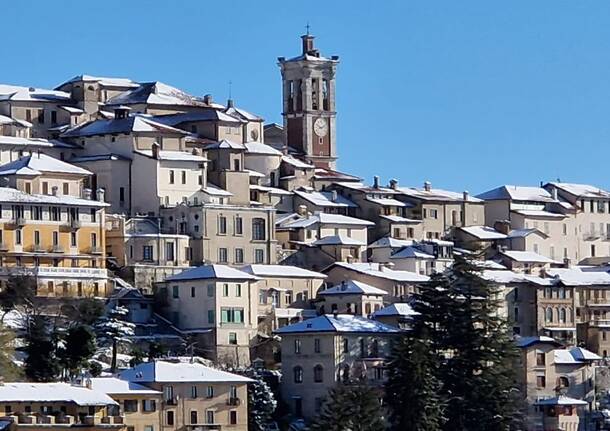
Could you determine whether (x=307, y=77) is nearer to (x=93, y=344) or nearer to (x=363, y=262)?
(x=363, y=262)

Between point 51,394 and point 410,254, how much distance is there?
112 feet

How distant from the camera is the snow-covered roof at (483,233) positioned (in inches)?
4919

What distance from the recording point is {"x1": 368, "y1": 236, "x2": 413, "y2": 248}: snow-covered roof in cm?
12025

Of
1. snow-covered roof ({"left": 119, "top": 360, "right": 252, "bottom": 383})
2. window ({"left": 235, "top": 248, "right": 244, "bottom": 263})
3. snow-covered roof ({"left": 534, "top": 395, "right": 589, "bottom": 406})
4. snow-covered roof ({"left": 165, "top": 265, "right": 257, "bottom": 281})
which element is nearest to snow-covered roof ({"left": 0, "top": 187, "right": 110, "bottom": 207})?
snow-covered roof ({"left": 165, "top": 265, "right": 257, "bottom": 281})

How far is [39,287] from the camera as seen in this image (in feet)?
336

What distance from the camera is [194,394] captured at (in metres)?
93.8

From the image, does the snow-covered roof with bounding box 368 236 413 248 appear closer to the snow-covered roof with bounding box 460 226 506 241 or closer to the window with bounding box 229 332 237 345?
the snow-covered roof with bounding box 460 226 506 241

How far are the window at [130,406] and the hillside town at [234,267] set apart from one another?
0.09 metres

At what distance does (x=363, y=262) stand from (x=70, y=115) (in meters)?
16.2

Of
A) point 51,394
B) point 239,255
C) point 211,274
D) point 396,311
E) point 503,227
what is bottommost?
point 51,394

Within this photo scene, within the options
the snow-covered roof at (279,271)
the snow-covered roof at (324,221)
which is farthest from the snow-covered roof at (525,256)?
the snow-covered roof at (279,271)

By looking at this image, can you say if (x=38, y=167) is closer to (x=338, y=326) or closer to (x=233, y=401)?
(x=338, y=326)

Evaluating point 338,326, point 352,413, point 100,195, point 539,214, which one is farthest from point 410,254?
point 352,413

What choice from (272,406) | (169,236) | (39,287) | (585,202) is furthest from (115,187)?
(585,202)
